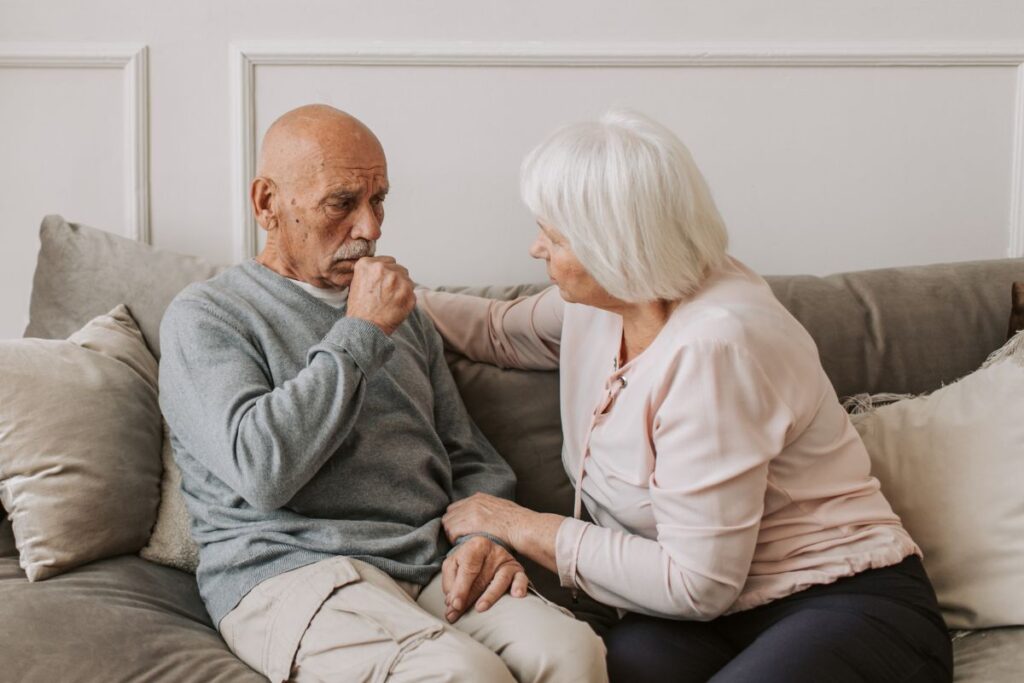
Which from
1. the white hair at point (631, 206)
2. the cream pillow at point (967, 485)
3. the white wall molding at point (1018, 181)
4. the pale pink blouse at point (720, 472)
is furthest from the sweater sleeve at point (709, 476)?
the white wall molding at point (1018, 181)

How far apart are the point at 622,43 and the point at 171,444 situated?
1280 millimetres

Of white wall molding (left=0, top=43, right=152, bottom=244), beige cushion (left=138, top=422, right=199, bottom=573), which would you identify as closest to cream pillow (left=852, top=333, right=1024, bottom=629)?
beige cushion (left=138, top=422, right=199, bottom=573)

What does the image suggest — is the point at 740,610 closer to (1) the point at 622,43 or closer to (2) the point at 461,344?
(2) the point at 461,344

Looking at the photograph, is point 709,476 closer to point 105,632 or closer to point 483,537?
point 483,537

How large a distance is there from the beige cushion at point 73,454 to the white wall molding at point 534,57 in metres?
0.64

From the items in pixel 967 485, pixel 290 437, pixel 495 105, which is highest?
pixel 495 105

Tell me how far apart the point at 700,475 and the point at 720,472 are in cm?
3

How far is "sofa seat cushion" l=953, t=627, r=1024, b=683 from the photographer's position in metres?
1.51

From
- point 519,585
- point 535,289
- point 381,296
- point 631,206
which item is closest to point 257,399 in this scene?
point 381,296

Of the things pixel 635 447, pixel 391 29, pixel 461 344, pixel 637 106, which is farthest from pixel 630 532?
pixel 391 29

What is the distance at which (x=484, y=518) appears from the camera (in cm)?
163

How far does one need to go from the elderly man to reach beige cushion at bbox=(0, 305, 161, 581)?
0.09m

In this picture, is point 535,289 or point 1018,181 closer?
point 535,289

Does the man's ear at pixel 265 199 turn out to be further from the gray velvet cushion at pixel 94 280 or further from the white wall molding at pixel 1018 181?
the white wall molding at pixel 1018 181
